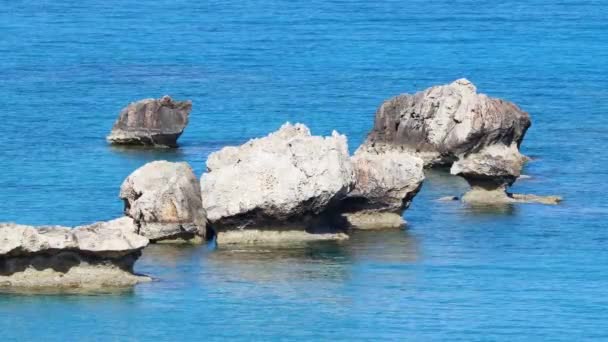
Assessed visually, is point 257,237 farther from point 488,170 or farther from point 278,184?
point 488,170

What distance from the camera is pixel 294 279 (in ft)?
225

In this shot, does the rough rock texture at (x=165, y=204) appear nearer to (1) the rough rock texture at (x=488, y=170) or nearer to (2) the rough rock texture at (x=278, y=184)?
(2) the rough rock texture at (x=278, y=184)

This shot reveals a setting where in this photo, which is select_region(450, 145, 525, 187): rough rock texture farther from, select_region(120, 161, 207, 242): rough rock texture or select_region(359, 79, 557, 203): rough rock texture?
select_region(120, 161, 207, 242): rough rock texture

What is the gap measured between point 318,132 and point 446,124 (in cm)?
1688

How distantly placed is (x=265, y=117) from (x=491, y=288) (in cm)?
4642

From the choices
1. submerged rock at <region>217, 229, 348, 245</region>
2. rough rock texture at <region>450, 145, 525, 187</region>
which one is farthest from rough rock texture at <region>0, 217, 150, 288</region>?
rough rock texture at <region>450, 145, 525, 187</region>

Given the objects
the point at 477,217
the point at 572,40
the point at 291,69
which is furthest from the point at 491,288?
the point at 572,40

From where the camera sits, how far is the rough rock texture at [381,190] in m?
76.1

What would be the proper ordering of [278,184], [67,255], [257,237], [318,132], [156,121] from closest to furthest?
[67,255], [278,184], [257,237], [156,121], [318,132]

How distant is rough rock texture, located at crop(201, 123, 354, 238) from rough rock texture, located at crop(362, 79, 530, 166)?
57.1ft

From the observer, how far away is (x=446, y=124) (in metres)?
92.1

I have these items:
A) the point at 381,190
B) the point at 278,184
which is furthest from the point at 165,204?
the point at 381,190

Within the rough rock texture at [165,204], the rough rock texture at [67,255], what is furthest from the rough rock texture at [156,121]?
the rough rock texture at [67,255]

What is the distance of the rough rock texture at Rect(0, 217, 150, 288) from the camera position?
6291cm
